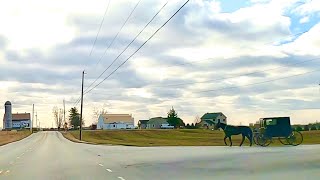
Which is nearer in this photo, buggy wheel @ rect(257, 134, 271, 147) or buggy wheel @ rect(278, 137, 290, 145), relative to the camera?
buggy wheel @ rect(257, 134, 271, 147)

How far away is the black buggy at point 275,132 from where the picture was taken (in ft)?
153

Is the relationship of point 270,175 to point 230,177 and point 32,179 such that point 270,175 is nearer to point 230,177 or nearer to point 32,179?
point 230,177

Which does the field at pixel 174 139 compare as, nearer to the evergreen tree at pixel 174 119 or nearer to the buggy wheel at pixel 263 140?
the buggy wheel at pixel 263 140

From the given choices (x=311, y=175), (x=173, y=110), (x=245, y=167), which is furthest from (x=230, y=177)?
(x=173, y=110)

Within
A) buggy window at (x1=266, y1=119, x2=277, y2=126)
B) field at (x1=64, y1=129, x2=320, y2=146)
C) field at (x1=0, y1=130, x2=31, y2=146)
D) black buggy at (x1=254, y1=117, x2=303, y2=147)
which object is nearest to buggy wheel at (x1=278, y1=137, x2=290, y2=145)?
black buggy at (x1=254, y1=117, x2=303, y2=147)

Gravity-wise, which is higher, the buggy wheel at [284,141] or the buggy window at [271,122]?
the buggy window at [271,122]

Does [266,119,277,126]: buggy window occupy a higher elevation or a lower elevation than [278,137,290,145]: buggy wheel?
higher

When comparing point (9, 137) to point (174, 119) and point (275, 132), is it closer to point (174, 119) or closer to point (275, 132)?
point (174, 119)

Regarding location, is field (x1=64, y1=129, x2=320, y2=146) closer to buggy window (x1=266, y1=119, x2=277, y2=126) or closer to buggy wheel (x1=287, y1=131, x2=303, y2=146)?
buggy wheel (x1=287, y1=131, x2=303, y2=146)

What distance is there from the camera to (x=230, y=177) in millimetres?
17953

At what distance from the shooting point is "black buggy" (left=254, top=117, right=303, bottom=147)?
46750 millimetres

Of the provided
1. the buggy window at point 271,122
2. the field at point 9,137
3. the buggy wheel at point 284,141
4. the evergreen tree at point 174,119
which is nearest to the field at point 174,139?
the buggy wheel at point 284,141

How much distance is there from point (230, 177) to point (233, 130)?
31.0m

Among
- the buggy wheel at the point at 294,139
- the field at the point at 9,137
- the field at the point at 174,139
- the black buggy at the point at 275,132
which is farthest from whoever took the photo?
the field at the point at 9,137
